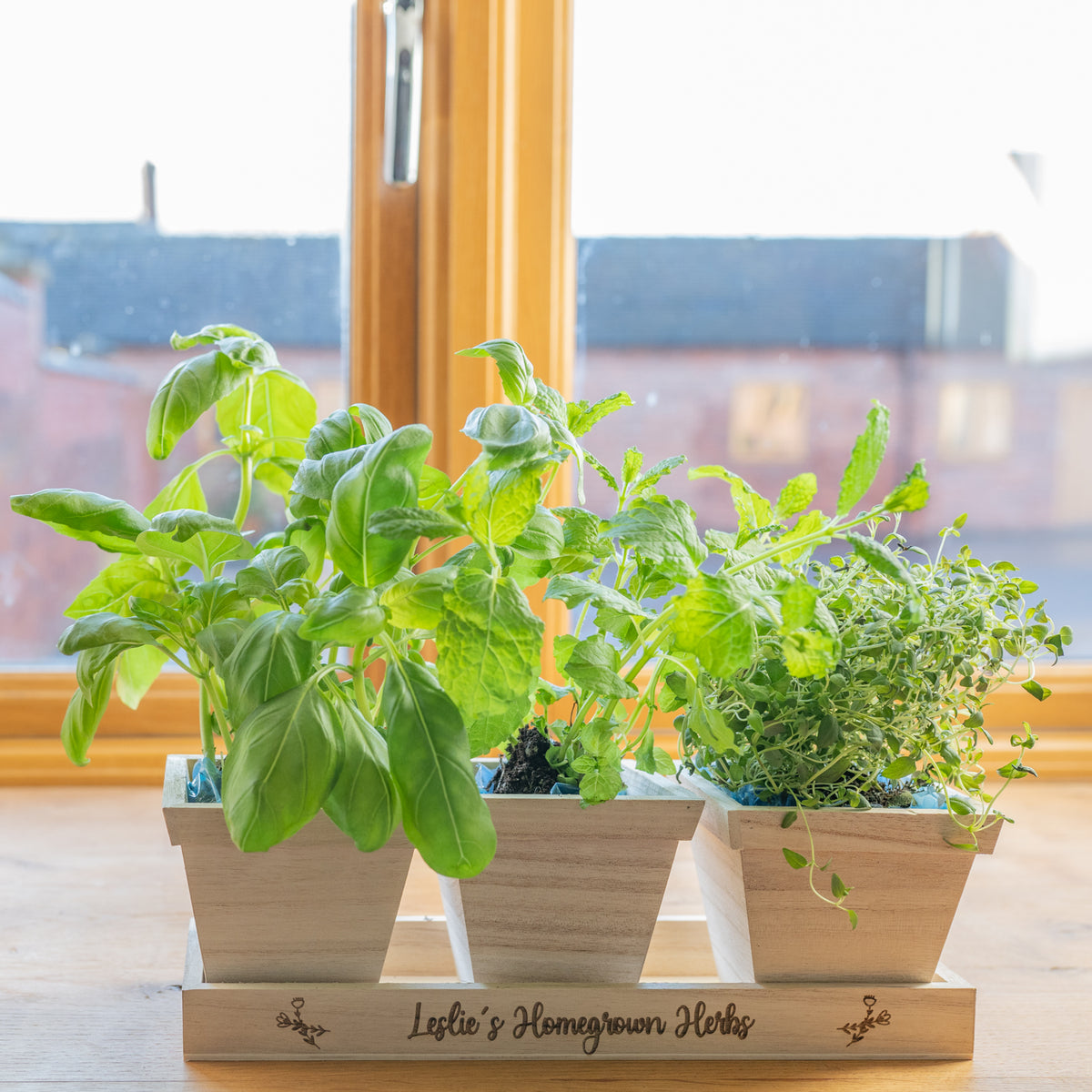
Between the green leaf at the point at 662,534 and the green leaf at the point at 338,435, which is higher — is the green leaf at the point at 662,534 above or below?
below

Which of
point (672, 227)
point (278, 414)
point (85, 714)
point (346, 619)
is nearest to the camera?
point (346, 619)

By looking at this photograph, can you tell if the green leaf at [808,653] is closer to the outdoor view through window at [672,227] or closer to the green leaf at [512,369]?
the green leaf at [512,369]

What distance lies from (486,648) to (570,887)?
164 millimetres

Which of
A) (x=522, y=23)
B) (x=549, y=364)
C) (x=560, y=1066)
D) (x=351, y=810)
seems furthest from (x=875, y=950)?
(x=522, y=23)

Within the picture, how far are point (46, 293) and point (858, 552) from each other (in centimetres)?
107

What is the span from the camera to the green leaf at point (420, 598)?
0.53 metres

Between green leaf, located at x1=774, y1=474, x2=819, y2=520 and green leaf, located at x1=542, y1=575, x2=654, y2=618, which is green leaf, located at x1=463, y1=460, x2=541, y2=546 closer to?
green leaf, located at x1=542, y1=575, x2=654, y2=618

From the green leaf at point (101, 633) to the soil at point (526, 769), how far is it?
222 mm

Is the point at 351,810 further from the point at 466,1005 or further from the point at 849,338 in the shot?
the point at 849,338

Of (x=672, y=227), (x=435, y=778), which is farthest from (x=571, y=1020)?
(x=672, y=227)

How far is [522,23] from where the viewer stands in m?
1.20

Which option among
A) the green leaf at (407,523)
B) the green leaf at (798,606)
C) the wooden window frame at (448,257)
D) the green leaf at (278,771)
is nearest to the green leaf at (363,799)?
the green leaf at (278,771)

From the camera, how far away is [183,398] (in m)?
0.63

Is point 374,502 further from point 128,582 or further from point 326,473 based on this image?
point 128,582
